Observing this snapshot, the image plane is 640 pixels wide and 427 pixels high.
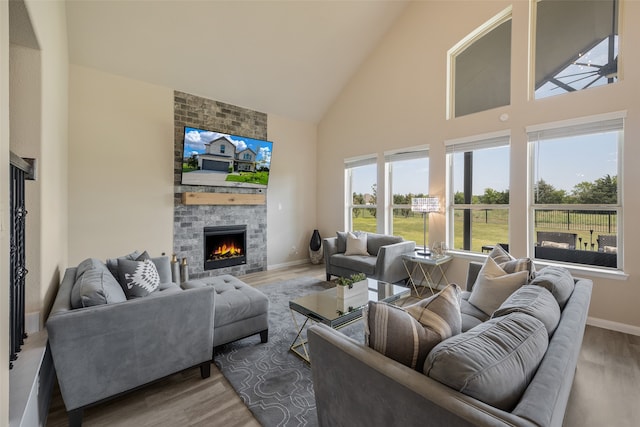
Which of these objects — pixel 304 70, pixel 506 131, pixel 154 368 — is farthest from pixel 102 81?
pixel 506 131

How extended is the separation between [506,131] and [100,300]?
458cm

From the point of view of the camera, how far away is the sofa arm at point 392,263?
393 centimetres

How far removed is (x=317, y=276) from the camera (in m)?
5.03

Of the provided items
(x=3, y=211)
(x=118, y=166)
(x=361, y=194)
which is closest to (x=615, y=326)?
(x=361, y=194)

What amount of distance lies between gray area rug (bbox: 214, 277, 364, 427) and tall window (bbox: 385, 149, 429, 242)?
2.38 m

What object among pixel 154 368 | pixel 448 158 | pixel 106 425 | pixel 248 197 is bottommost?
pixel 106 425

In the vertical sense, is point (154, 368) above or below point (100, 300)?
below

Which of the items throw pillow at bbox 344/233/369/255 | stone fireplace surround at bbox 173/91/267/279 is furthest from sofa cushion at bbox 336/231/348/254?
stone fireplace surround at bbox 173/91/267/279

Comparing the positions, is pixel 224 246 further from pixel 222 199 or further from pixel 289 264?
pixel 289 264

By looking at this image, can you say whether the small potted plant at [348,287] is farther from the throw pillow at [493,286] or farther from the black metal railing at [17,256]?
the black metal railing at [17,256]

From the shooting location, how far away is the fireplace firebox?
15.6 feet

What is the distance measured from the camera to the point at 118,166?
12.8ft

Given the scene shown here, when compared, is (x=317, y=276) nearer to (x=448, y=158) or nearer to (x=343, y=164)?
(x=343, y=164)

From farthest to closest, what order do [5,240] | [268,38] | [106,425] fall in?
1. [268,38]
2. [106,425]
3. [5,240]
